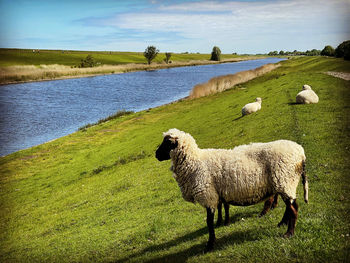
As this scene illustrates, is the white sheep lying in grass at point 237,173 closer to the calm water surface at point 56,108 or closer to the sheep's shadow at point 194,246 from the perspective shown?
the sheep's shadow at point 194,246

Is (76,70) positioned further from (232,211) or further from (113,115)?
(232,211)

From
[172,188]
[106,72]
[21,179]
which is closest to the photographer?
[172,188]

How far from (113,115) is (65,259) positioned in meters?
35.7

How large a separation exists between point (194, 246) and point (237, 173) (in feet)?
7.23

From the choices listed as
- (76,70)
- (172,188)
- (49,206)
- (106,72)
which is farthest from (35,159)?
(106,72)

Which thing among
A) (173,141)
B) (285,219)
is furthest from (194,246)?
(173,141)

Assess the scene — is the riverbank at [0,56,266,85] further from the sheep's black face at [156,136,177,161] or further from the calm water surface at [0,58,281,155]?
the sheep's black face at [156,136,177,161]

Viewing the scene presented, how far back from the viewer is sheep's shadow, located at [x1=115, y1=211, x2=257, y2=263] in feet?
21.0

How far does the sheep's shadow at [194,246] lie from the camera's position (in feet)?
21.0

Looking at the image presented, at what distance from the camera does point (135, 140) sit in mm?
27516

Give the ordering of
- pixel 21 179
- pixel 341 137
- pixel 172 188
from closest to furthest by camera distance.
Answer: pixel 341 137, pixel 172 188, pixel 21 179

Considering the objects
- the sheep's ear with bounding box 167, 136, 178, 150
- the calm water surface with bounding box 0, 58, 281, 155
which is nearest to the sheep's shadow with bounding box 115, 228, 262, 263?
the sheep's ear with bounding box 167, 136, 178, 150

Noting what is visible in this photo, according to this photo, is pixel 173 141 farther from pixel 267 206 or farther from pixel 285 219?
pixel 285 219

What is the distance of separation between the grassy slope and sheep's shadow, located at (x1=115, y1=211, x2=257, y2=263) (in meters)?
0.04
